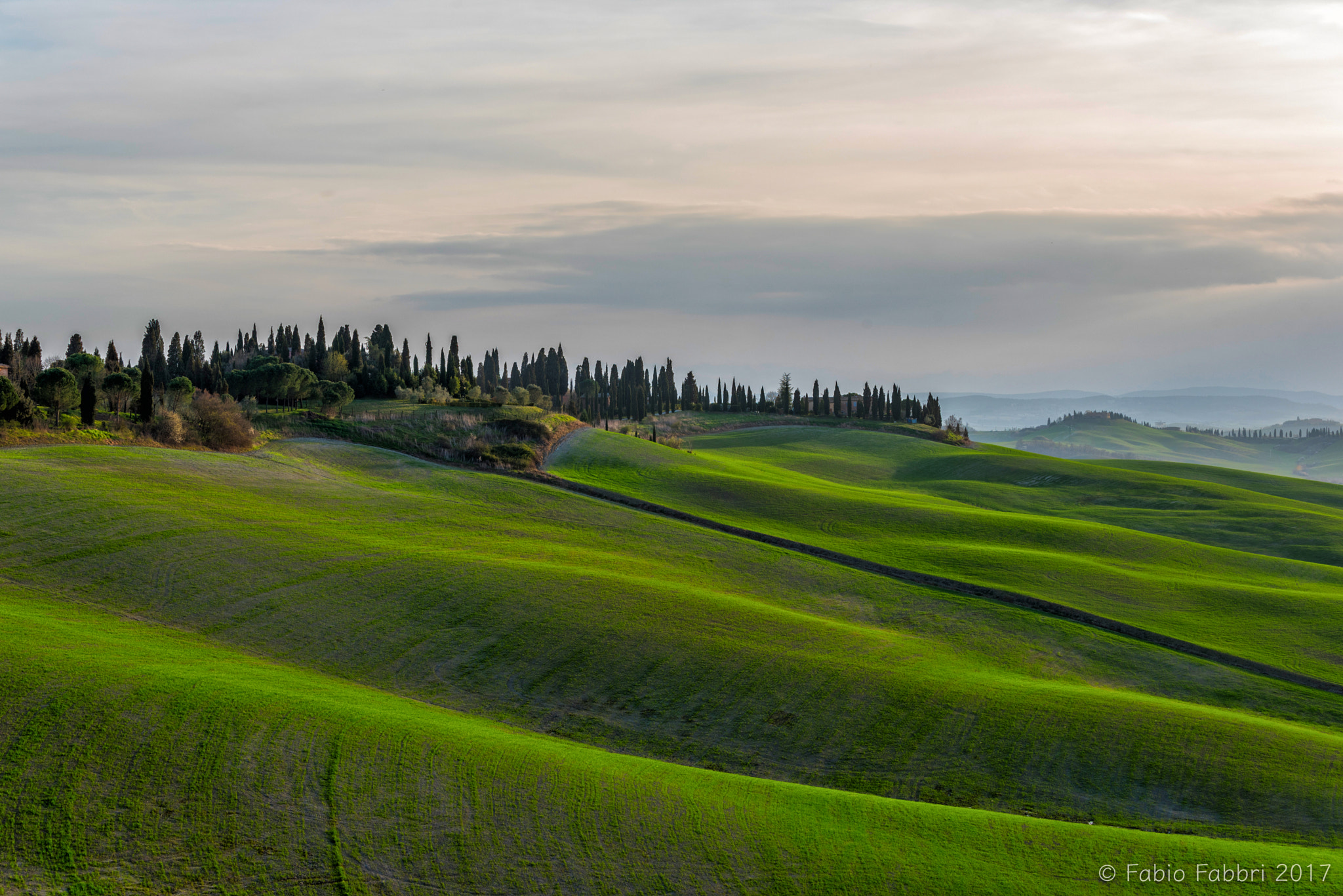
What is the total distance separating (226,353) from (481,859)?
415 feet

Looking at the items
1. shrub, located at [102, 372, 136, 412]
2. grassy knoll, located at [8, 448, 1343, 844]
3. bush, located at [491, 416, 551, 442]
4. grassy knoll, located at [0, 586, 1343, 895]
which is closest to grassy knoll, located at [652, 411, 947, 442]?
bush, located at [491, 416, 551, 442]

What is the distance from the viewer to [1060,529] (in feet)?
226

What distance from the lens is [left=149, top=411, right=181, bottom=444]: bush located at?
6152 cm

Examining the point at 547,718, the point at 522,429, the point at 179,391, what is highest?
the point at 179,391

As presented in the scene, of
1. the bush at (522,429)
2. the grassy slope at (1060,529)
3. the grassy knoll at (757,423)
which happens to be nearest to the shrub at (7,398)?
the bush at (522,429)

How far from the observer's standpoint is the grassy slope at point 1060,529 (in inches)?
1919

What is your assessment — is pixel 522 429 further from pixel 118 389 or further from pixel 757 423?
pixel 757 423

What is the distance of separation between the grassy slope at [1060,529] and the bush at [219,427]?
77.0 feet

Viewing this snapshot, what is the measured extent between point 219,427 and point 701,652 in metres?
44.4

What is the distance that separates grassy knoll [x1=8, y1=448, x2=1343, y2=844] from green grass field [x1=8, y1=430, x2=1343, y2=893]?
0.51 feet

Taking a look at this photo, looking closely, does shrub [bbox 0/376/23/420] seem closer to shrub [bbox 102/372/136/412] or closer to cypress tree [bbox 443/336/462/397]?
shrub [bbox 102/372/136/412]

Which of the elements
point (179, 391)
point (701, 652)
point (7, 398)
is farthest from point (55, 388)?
point (701, 652)

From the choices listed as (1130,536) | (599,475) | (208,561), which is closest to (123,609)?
(208,561)

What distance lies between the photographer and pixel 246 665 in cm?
2931
